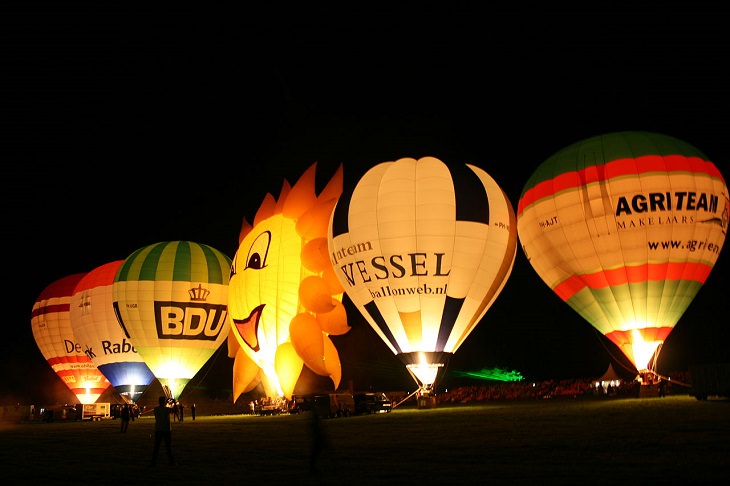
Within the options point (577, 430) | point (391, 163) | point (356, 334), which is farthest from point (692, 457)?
point (356, 334)

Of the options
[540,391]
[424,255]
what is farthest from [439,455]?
[540,391]

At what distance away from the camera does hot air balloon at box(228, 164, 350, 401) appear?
26.4 metres

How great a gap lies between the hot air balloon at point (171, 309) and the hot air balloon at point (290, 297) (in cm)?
262

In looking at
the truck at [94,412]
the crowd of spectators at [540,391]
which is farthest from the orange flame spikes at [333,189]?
the truck at [94,412]

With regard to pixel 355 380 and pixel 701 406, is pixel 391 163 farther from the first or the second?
pixel 355 380

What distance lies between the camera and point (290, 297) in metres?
26.8

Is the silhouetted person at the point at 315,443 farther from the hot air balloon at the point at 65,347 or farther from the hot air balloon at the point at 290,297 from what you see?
the hot air balloon at the point at 65,347

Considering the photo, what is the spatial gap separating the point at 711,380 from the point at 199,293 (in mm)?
18908

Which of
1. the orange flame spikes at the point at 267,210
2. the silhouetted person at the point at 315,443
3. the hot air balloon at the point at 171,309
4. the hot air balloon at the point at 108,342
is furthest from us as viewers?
the hot air balloon at the point at 108,342

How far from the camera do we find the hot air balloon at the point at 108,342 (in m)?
33.1

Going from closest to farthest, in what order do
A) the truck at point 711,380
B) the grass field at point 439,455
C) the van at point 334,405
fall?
the grass field at point 439,455
the truck at point 711,380
the van at point 334,405

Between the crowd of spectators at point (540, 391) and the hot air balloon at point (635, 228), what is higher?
the hot air balloon at point (635, 228)

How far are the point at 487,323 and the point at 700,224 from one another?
37018 mm

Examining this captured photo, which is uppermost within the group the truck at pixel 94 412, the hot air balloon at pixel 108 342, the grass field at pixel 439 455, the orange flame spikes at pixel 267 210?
the orange flame spikes at pixel 267 210
